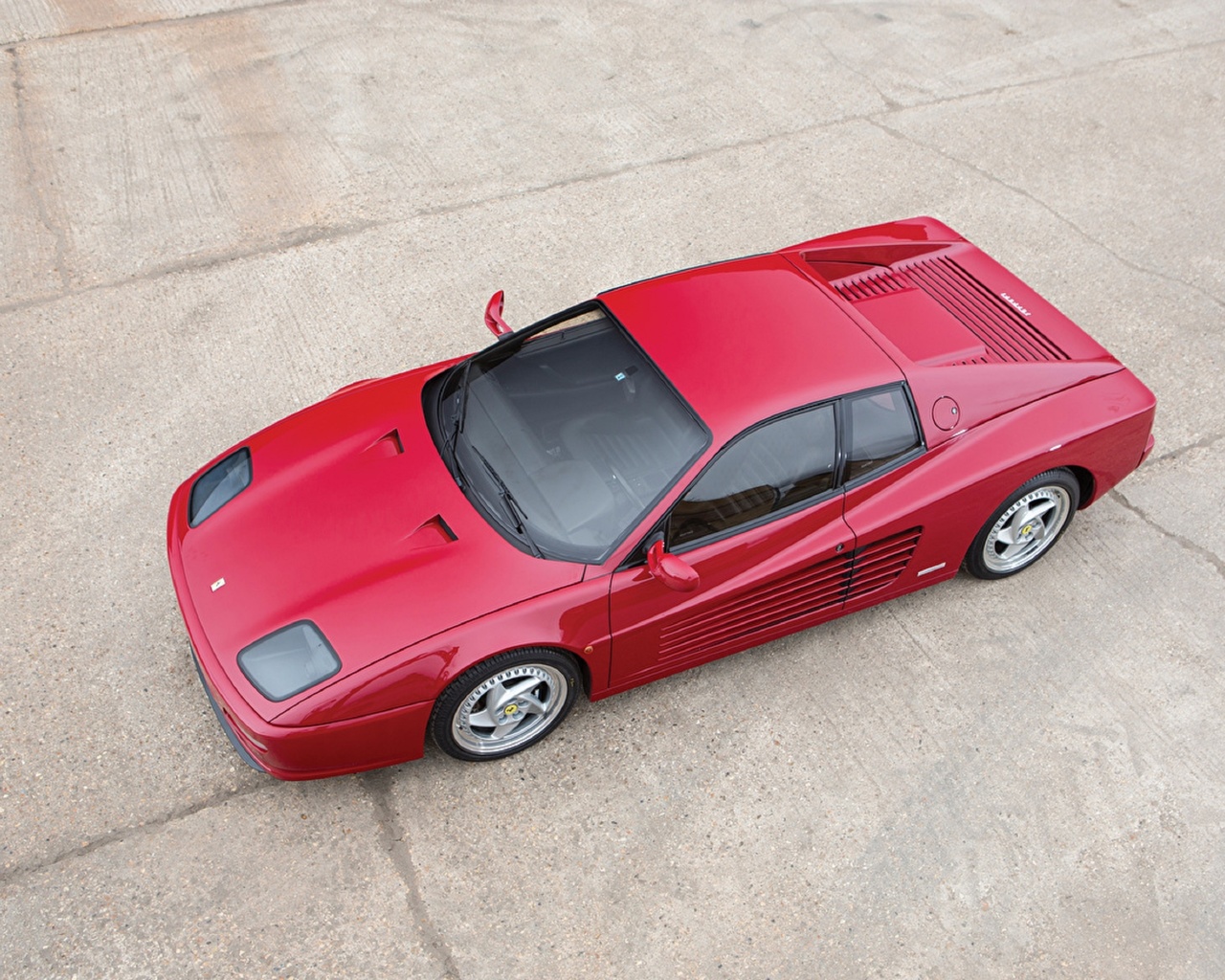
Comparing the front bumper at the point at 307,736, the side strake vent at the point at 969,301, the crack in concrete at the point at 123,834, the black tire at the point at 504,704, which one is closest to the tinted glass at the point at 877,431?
the side strake vent at the point at 969,301

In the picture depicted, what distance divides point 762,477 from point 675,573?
23.6 inches

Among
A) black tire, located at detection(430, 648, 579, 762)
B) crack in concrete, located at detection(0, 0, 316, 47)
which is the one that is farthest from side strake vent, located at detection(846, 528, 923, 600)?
crack in concrete, located at detection(0, 0, 316, 47)

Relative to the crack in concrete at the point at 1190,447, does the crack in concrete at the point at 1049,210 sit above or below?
above

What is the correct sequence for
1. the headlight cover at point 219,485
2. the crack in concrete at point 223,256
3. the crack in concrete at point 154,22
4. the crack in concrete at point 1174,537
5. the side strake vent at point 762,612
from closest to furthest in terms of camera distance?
the side strake vent at point 762,612, the headlight cover at point 219,485, the crack in concrete at point 1174,537, the crack in concrete at point 223,256, the crack in concrete at point 154,22

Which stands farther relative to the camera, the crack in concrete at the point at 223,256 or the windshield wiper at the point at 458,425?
the crack in concrete at the point at 223,256

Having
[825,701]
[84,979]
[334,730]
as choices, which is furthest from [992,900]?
[84,979]

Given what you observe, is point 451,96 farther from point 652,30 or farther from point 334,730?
→ point 334,730

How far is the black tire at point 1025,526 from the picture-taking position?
476 centimetres

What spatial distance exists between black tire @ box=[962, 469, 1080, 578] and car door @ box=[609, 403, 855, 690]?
0.82 metres

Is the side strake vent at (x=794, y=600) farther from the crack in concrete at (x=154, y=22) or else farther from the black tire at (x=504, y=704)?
the crack in concrete at (x=154, y=22)

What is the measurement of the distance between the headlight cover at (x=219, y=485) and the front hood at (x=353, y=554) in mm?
52

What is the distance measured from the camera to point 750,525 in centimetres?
421

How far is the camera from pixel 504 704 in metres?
4.12

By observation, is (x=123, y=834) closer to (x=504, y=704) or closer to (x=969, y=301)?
(x=504, y=704)
